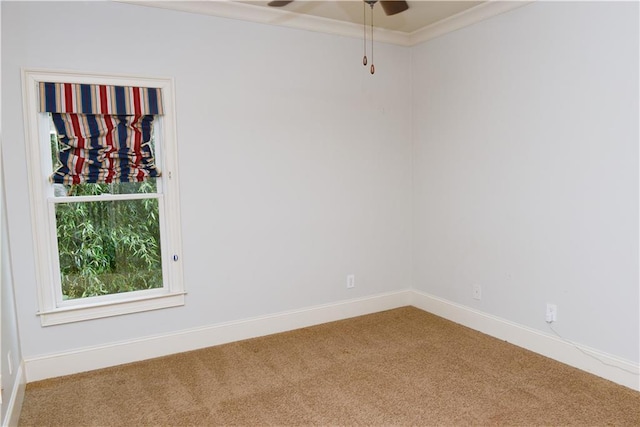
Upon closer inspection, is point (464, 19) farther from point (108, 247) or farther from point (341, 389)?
point (108, 247)

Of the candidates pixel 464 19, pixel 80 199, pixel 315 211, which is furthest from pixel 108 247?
pixel 464 19

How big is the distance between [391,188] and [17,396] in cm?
319

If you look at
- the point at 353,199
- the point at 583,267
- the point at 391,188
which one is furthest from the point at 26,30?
the point at 583,267

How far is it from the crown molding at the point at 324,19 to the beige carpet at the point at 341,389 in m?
2.50

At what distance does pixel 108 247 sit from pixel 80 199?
392 millimetres

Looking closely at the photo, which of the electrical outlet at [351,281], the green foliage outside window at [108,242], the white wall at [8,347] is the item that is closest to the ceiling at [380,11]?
the green foliage outside window at [108,242]

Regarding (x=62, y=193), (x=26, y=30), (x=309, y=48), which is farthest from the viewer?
(x=309, y=48)

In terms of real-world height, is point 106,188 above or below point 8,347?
above

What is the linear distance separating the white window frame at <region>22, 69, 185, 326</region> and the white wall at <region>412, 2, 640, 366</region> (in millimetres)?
2244

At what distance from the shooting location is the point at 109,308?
10.4 feet

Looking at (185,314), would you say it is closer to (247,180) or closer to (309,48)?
(247,180)

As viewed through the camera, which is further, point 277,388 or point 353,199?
point 353,199

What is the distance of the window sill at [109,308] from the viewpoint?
299cm

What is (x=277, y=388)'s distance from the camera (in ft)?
9.32
